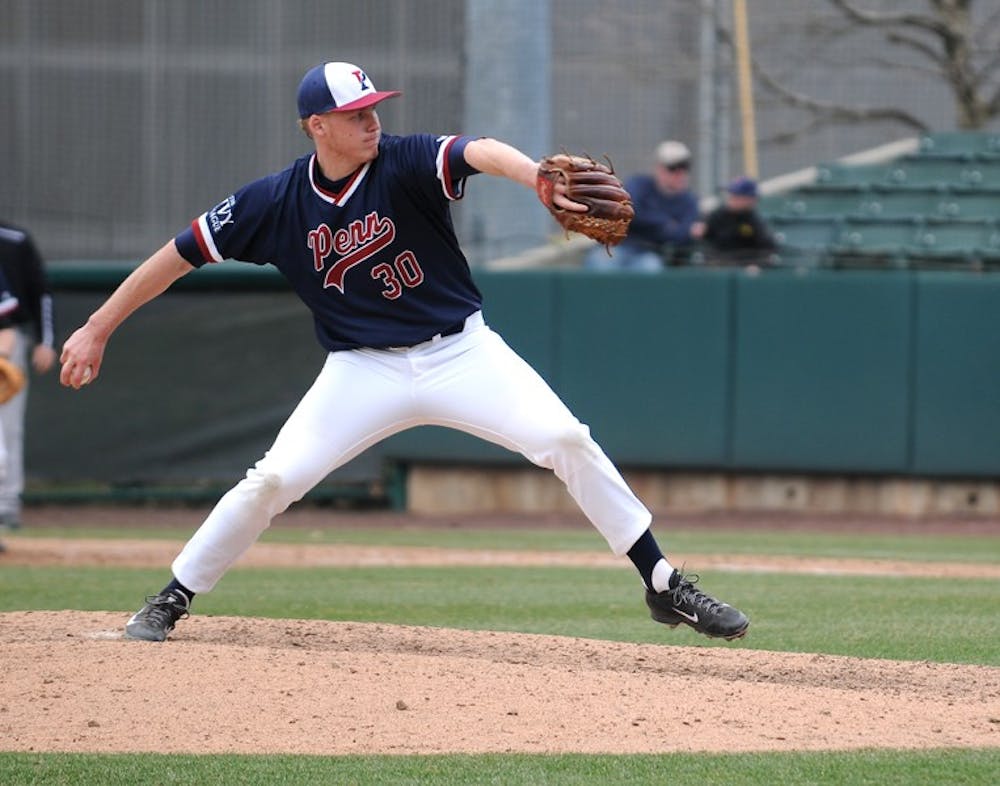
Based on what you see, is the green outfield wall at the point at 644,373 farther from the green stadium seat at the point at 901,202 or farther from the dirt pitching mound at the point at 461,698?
the dirt pitching mound at the point at 461,698

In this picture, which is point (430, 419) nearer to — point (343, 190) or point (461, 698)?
point (343, 190)

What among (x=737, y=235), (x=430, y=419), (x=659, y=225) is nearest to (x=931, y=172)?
(x=737, y=235)

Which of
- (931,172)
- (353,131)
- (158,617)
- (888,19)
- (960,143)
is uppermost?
(888,19)

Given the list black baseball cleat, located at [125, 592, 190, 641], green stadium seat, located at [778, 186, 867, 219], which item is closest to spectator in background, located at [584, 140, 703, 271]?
green stadium seat, located at [778, 186, 867, 219]

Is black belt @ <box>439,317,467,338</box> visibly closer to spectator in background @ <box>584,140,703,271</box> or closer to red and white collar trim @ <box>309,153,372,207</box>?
red and white collar trim @ <box>309,153,372,207</box>

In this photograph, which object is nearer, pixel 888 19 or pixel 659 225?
pixel 659 225

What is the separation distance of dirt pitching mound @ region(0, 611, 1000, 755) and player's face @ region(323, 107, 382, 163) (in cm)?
159

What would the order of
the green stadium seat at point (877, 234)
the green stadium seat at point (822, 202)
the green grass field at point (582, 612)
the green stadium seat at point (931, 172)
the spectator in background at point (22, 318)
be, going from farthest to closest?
the green stadium seat at point (931, 172), the green stadium seat at point (822, 202), the green stadium seat at point (877, 234), the spectator in background at point (22, 318), the green grass field at point (582, 612)

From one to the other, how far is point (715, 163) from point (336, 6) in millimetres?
3626

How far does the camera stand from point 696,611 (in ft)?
17.6

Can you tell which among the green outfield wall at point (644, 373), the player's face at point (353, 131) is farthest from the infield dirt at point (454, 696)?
the green outfield wall at point (644, 373)

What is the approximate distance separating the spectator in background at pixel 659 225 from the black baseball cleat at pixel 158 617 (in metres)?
7.76

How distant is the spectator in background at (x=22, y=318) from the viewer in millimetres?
10539

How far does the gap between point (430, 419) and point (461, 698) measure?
1.09 meters
